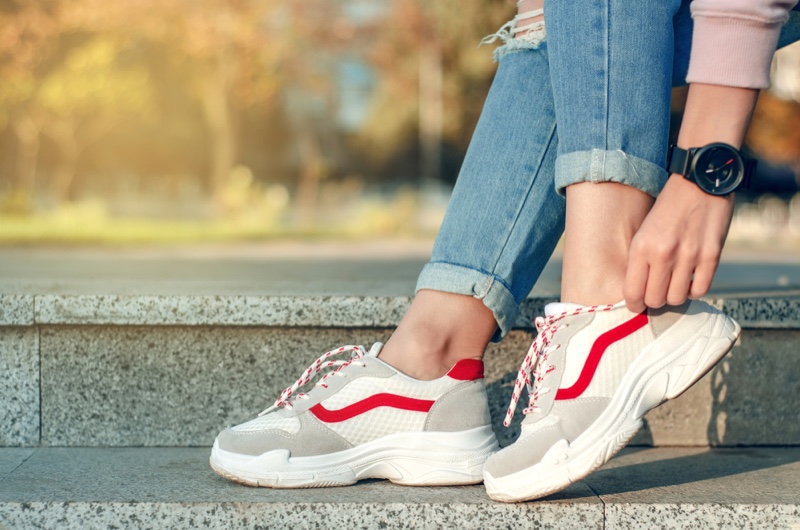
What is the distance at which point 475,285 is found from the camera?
4.40 ft

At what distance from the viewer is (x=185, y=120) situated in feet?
87.2

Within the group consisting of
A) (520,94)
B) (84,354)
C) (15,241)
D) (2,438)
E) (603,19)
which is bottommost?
(15,241)

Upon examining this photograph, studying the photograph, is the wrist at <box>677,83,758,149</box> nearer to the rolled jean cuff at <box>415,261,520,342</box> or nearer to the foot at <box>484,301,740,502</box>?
the foot at <box>484,301,740,502</box>

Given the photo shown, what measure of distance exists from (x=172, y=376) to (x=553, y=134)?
0.86 metres

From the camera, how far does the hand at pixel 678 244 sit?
1.13 m

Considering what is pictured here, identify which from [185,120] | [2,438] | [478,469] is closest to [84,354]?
[2,438]

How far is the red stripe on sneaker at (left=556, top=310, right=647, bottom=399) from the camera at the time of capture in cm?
124

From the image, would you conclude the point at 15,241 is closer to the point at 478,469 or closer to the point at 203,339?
the point at 203,339

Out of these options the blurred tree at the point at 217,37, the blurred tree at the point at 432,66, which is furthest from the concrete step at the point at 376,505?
the blurred tree at the point at 217,37

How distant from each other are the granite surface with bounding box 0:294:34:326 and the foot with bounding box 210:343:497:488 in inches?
20.6

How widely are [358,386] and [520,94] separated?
56 centimetres

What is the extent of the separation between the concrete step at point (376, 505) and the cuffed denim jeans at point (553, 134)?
1.00 ft

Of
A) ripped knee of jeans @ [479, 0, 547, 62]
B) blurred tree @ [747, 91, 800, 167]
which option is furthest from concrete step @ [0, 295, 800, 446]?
blurred tree @ [747, 91, 800, 167]

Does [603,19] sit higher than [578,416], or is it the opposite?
[603,19]
